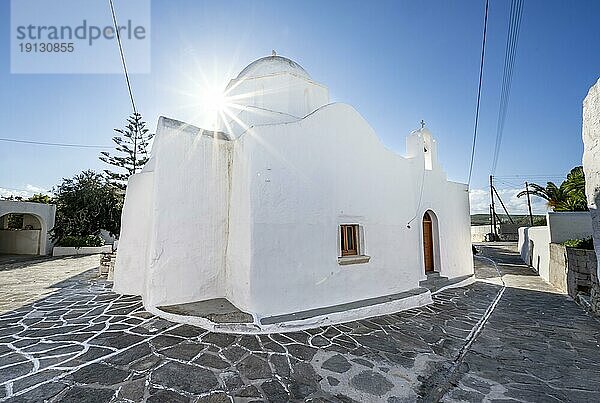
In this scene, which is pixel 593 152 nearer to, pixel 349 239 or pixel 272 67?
pixel 349 239

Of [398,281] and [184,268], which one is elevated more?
[184,268]

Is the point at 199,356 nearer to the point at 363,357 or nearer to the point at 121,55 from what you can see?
the point at 363,357

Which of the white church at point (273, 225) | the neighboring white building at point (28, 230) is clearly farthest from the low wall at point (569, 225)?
the neighboring white building at point (28, 230)

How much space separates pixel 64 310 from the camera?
19.1ft

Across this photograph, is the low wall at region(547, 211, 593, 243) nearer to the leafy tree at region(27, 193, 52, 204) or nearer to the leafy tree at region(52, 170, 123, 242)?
the leafy tree at region(52, 170, 123, 242)

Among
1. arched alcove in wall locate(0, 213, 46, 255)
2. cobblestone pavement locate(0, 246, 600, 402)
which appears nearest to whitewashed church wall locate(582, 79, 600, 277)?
cobblestone pavement locate(0, 246, 600, 402)

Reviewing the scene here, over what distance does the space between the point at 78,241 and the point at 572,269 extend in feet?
70.6

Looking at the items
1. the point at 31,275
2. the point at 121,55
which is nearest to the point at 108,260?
the point at 31,275

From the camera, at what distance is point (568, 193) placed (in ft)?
68.0

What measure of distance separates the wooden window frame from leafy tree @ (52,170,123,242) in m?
16.3

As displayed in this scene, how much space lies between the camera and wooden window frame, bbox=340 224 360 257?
652 centimetres

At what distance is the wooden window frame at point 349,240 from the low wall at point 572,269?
204 inches

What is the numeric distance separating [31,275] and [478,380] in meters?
12.9

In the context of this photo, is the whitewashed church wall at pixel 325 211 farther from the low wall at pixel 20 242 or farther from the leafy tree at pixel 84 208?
the low wall at pixel 20 242
